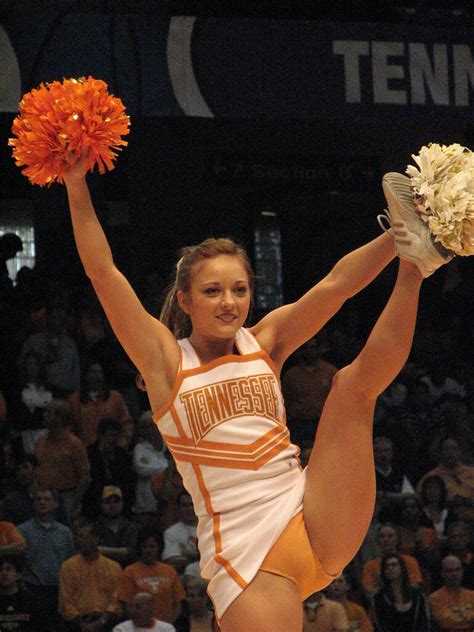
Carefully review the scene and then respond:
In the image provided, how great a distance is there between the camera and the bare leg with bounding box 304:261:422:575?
352cm

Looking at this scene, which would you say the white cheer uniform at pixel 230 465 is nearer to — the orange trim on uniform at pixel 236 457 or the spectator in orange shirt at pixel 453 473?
the orange trim on uniform at pixel 236 457

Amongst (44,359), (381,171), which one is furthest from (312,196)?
(44,359)

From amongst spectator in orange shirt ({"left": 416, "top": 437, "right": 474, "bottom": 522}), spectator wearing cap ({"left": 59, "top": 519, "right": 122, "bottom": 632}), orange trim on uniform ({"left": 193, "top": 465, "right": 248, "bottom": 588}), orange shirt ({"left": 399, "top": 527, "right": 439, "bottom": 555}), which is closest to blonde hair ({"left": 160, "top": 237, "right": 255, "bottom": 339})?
orange trim on uniform ({"left": 193, "top": 465, "right": 248, "bottom": 588})

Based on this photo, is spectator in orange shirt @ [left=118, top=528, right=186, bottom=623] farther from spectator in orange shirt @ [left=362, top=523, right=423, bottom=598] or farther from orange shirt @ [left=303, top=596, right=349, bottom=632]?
spectator in orange shirt @ [left=362, top=523, right=423, bottom=598]

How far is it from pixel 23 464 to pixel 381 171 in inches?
205

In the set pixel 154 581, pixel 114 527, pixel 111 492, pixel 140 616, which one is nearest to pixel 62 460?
pixel 111 492

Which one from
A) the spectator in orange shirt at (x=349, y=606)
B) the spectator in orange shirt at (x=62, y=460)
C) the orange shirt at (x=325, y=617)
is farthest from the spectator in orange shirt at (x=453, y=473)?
the spectator in orange shirt at (x=62, y=460)

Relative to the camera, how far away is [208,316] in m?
3.69

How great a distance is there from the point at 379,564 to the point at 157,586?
4.17 ft

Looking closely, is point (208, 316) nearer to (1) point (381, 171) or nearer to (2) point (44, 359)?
(2) point (44, 359)

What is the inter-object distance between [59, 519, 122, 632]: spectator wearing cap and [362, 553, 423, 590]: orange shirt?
4.55 feet

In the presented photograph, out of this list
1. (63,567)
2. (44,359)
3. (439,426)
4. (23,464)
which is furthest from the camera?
(439,426)

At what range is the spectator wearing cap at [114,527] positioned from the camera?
7324 millimetres

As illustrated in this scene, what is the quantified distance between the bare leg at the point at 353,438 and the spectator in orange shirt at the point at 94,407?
4.52 meters
